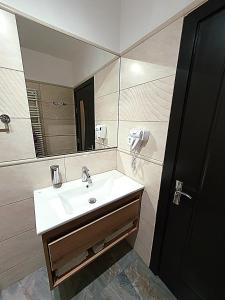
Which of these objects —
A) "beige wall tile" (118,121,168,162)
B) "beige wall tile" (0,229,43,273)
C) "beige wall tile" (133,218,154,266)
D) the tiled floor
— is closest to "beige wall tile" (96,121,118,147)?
"beige wall tile" (118,121,168,162)

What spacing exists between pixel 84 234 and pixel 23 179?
1.98 ft

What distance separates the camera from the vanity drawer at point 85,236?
2.64ft

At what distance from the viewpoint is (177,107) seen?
862 millimetres

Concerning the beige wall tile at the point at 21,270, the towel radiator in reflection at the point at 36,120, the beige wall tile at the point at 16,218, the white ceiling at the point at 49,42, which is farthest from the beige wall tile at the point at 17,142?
the beige wall tile at the point at 21,270

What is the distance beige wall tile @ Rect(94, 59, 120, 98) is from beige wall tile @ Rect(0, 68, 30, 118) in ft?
2.21

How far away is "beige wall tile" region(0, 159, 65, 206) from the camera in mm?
955

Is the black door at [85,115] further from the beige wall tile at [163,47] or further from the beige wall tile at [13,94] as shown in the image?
the beige wall tile at [163,47]

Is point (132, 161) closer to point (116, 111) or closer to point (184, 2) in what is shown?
point (116, 111)

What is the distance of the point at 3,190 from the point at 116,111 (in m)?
1.16

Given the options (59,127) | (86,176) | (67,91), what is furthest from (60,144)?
(67,91)

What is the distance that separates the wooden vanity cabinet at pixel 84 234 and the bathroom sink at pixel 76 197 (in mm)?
54

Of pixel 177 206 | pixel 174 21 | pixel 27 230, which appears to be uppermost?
pixel 174 21

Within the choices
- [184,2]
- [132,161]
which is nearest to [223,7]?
[184,2]

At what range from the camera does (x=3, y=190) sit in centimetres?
96
